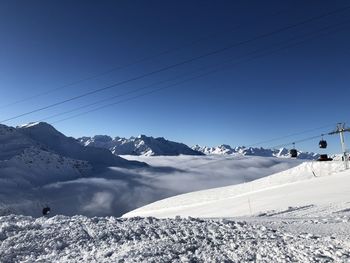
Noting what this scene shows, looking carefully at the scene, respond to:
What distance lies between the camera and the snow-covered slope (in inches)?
1278

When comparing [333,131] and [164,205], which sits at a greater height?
[333,131]

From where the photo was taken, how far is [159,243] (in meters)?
11.3

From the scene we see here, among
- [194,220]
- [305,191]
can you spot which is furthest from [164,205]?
[194,220]

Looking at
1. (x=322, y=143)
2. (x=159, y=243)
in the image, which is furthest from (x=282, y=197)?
(x=159, y=243)

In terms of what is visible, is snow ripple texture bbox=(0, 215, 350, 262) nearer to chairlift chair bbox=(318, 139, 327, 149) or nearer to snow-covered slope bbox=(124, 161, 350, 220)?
snow-covered slope bbox=(124, 161, 350, 220)

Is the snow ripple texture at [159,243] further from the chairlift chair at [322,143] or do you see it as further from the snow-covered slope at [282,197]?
the chairlift chair at [322,143]

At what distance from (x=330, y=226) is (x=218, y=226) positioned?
4.05 m

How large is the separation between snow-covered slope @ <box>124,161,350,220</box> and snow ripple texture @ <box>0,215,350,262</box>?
11475mm

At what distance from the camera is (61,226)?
13422 mm

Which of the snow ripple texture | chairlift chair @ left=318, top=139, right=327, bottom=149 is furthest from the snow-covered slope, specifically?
the snow ripple texture

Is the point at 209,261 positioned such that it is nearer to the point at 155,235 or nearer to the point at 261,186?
the point at 155,235

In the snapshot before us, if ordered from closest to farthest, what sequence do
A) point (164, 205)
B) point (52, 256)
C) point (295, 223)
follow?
point (52, 256)
point (295, 223)
point (164, 205)

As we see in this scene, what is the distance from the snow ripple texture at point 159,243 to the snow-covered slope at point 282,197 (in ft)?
37.6

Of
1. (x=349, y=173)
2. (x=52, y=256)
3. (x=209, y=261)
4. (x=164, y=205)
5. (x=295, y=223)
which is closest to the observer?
(x=209, y=261)
